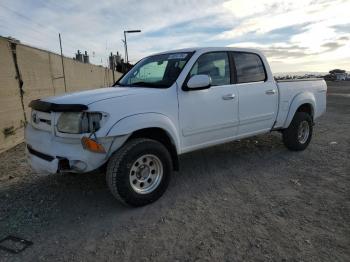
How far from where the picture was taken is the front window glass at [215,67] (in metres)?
4.70

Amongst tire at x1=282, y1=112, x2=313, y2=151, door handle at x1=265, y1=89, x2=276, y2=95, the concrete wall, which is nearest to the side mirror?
door handle at x1=265, y1=89, x2=276, y2=95

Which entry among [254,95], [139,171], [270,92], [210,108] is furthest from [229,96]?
[139,171]

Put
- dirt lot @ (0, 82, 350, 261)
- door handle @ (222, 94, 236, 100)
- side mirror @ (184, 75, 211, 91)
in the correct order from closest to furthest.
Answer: dirt lot @ (0, 82, 350, 261) → side mirror @ (184, 75, 211, 91) → door handle @ (222, 94, 236, 100)

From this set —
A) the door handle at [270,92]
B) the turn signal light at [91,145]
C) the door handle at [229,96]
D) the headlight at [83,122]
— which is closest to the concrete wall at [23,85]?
the headlight at [83,122]

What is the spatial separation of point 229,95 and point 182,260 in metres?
2.66

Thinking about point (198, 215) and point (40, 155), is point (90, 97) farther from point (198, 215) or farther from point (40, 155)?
point (198, 215)

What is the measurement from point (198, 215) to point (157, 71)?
214 centimetres

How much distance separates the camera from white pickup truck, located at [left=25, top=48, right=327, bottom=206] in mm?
3637

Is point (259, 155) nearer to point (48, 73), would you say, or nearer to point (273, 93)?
point (273, 93)

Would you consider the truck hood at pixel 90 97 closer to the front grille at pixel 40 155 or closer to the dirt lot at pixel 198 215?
the front grille at pixel 40 155

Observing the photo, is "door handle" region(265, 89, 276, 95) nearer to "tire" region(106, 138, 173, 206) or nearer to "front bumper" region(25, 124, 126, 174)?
"tire" region(106, 138, 173, 206)

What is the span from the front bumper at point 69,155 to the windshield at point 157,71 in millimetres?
1184

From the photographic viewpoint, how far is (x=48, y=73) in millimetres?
8945

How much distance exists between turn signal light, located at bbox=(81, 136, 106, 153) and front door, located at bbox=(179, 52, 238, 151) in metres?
1.21
